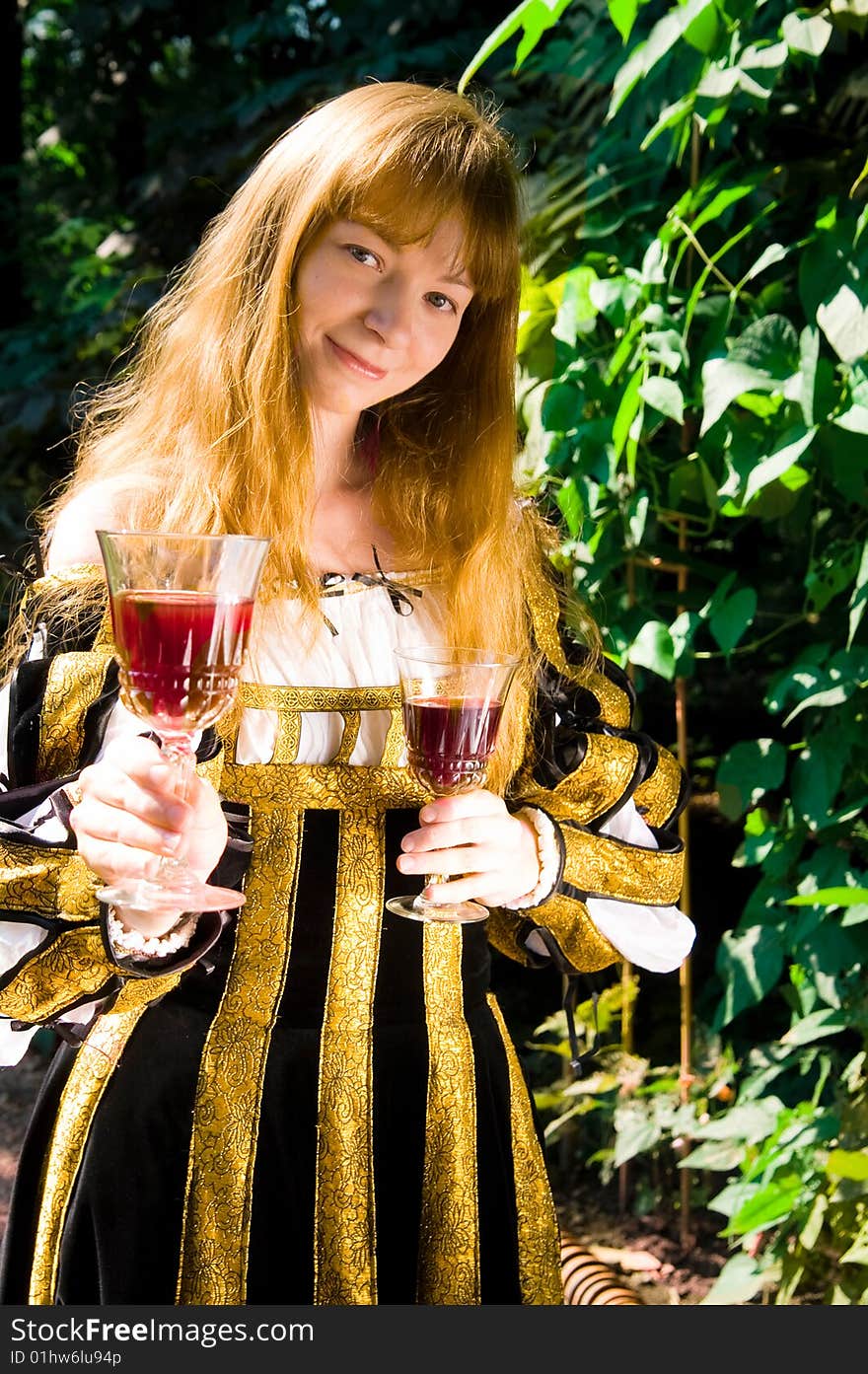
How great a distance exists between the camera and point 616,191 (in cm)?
236

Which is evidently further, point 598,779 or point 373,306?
point 598,779

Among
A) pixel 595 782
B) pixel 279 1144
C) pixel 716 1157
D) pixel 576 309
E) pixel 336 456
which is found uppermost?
pixel 576 309

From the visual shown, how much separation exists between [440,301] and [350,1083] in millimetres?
839

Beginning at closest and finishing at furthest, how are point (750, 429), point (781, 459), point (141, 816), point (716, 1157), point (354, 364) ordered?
1. point (141, 816)
2. point (354, 364)
3. point (781, 459)
4. point (750, 429)
5. point (716, 1157)

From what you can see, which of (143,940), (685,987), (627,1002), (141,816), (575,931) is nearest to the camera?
(141,816)

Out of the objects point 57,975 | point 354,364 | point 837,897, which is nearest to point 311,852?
point 57,975

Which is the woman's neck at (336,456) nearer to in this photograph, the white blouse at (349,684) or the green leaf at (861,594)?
the white blouse at (349,684)

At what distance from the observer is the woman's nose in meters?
1.48

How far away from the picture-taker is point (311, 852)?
1473 millimetres

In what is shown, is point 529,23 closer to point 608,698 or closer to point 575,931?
point 608,698

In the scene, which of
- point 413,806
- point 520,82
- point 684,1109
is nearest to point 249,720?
point 413,806

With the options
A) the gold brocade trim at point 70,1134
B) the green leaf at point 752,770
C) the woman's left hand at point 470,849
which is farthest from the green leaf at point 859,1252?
the gold brocade trim at point 70,1134

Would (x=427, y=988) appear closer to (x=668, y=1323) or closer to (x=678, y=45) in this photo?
(x=668, y=1323)

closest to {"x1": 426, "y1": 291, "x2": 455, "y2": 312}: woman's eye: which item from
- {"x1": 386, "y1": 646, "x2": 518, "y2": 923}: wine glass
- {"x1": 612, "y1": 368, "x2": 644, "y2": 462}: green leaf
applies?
{"x1": 386, "y1": 646, "x2": 518, "y2": 923}: wine glass
